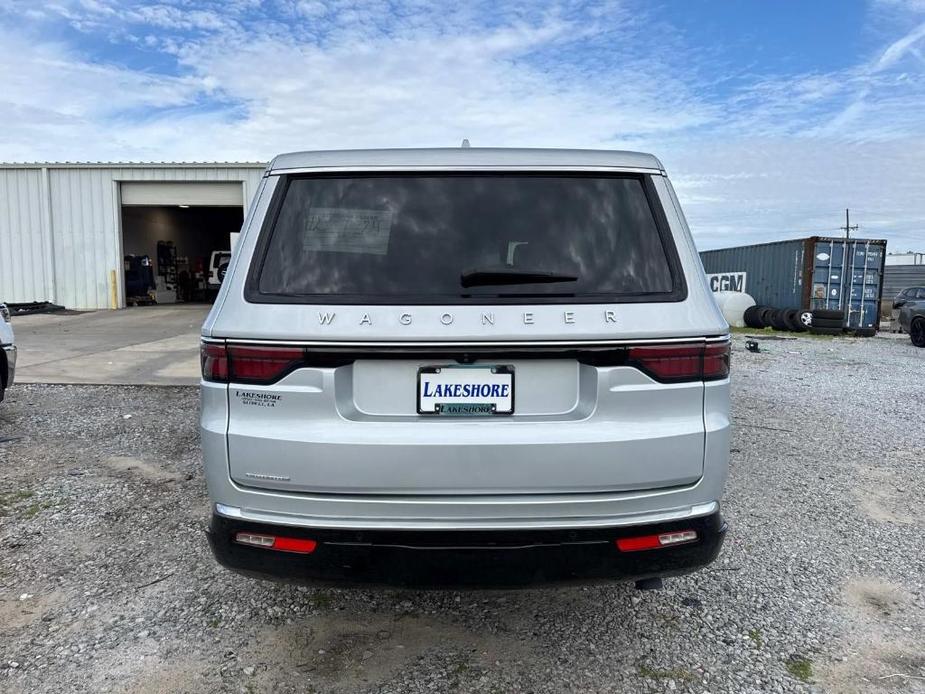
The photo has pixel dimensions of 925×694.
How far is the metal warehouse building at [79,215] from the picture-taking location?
20.8m

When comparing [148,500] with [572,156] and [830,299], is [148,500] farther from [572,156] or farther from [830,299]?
[830,299]

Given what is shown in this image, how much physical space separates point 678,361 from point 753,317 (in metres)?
19.4

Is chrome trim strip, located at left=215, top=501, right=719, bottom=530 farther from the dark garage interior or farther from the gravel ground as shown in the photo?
the dark garage interior

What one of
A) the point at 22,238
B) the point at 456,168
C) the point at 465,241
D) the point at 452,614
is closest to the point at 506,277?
the point at 465,241

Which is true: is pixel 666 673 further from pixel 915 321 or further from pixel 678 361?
pixel 915 321

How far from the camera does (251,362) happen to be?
2.08 metres

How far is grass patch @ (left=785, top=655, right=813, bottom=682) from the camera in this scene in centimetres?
237

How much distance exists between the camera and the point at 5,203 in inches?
821

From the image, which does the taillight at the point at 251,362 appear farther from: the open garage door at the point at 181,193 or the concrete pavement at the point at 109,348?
the open garage door at the point at 181,193

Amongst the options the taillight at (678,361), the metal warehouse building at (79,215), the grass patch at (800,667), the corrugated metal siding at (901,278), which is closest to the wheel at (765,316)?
the metal warehouse building at (79,215)

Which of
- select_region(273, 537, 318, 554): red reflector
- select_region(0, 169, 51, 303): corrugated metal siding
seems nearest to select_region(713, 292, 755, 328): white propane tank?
select_region(273, 537, 318, 554): red reflector

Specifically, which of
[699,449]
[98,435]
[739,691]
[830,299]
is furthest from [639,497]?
[830,299]

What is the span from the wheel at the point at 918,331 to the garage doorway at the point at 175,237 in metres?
19.5

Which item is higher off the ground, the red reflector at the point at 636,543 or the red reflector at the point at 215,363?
the red reflector at the point at 215,363
